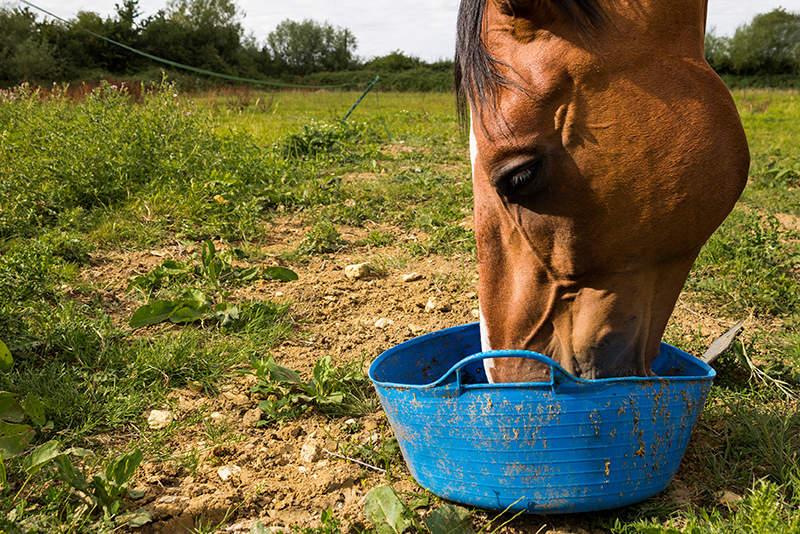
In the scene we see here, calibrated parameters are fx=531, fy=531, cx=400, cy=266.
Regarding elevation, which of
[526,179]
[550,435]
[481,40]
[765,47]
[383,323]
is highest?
[765,47]

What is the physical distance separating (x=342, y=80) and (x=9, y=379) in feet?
113

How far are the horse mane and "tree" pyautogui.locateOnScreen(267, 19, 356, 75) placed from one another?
5016 cm

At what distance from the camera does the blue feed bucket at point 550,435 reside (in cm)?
124

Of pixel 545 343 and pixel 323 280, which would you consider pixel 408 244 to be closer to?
pixel 323 280

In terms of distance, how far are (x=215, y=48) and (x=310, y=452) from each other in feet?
154

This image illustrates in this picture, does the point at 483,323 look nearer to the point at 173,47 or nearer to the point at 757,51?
the point at 757,51

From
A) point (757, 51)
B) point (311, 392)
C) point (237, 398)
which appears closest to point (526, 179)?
point (311, 392)

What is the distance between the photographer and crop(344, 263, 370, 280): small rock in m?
3.22

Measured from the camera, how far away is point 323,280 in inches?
126

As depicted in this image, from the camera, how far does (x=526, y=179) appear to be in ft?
3.98

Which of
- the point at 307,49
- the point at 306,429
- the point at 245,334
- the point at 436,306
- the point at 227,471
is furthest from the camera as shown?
the point at 307,49

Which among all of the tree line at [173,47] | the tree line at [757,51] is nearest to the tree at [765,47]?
the tree line at [757,51]

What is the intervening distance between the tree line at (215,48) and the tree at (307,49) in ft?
0.32

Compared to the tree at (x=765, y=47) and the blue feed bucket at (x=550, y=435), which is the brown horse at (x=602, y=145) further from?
the tree at (x=765, y=47)
